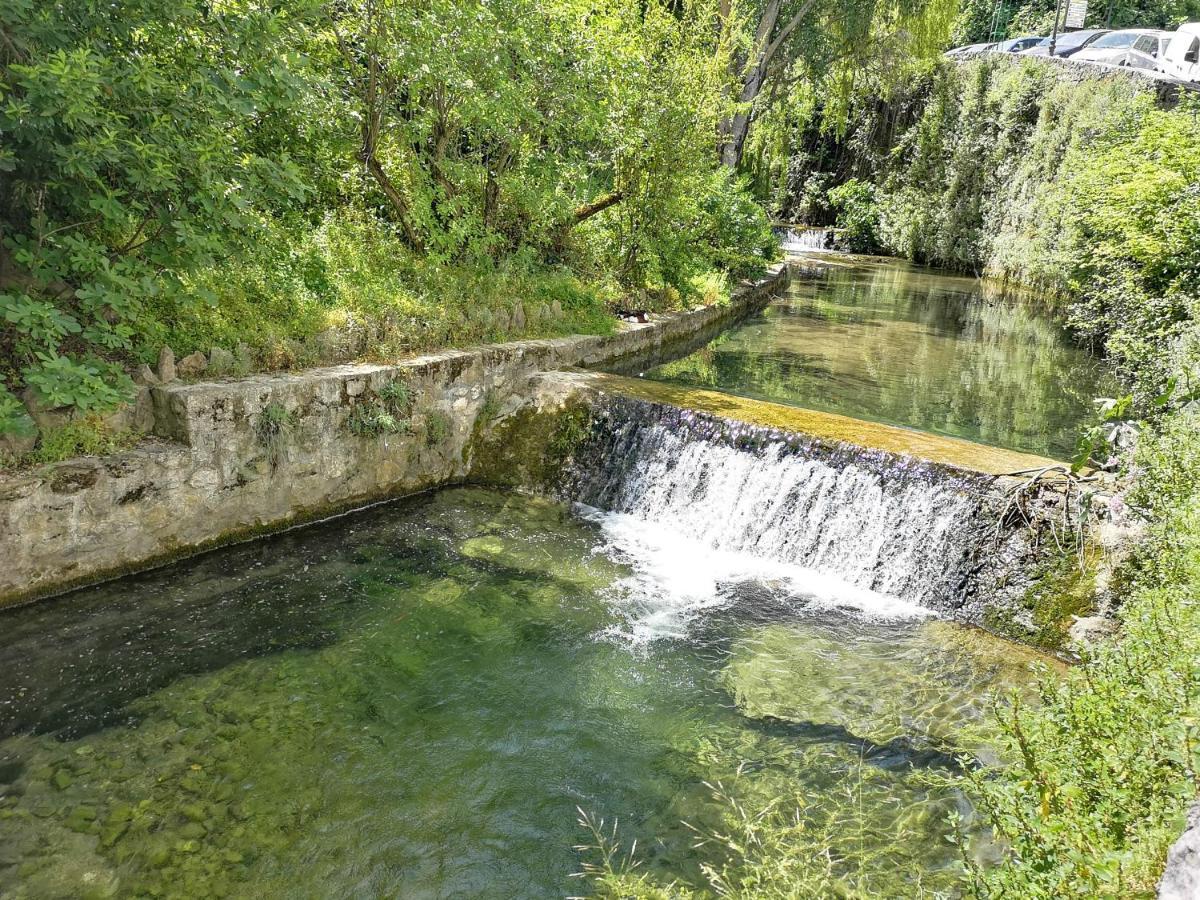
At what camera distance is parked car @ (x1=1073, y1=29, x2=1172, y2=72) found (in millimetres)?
25844

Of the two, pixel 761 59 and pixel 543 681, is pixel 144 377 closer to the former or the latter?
pixel 543 681

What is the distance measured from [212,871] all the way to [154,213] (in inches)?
165

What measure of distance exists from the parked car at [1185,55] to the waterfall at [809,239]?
12569mm

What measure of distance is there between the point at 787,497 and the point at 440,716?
13.2 ft

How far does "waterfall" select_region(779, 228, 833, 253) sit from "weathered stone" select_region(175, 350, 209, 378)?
100 ft

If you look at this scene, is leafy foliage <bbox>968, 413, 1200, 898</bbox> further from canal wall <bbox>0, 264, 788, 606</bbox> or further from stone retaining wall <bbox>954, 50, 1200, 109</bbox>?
stone retaining wall <bbox>954, 50, 1200, 109</bbox>

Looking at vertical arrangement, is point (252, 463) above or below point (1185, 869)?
below

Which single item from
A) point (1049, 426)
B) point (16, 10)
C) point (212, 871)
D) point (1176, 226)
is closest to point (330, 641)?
point (212, 871)

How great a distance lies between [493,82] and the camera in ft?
28.8

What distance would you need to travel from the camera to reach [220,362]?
659cm

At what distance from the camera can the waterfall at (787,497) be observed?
265 inches

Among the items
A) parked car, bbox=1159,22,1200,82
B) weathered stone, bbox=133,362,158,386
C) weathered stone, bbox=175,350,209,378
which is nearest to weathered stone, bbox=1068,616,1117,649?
weathered stone, bbox=175,350,209,378

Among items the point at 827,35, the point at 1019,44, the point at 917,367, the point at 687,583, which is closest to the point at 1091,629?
the point at 687,583

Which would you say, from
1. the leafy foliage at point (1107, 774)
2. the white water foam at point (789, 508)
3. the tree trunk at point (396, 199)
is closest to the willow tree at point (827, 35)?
the tree trunk at point (396, 199)
